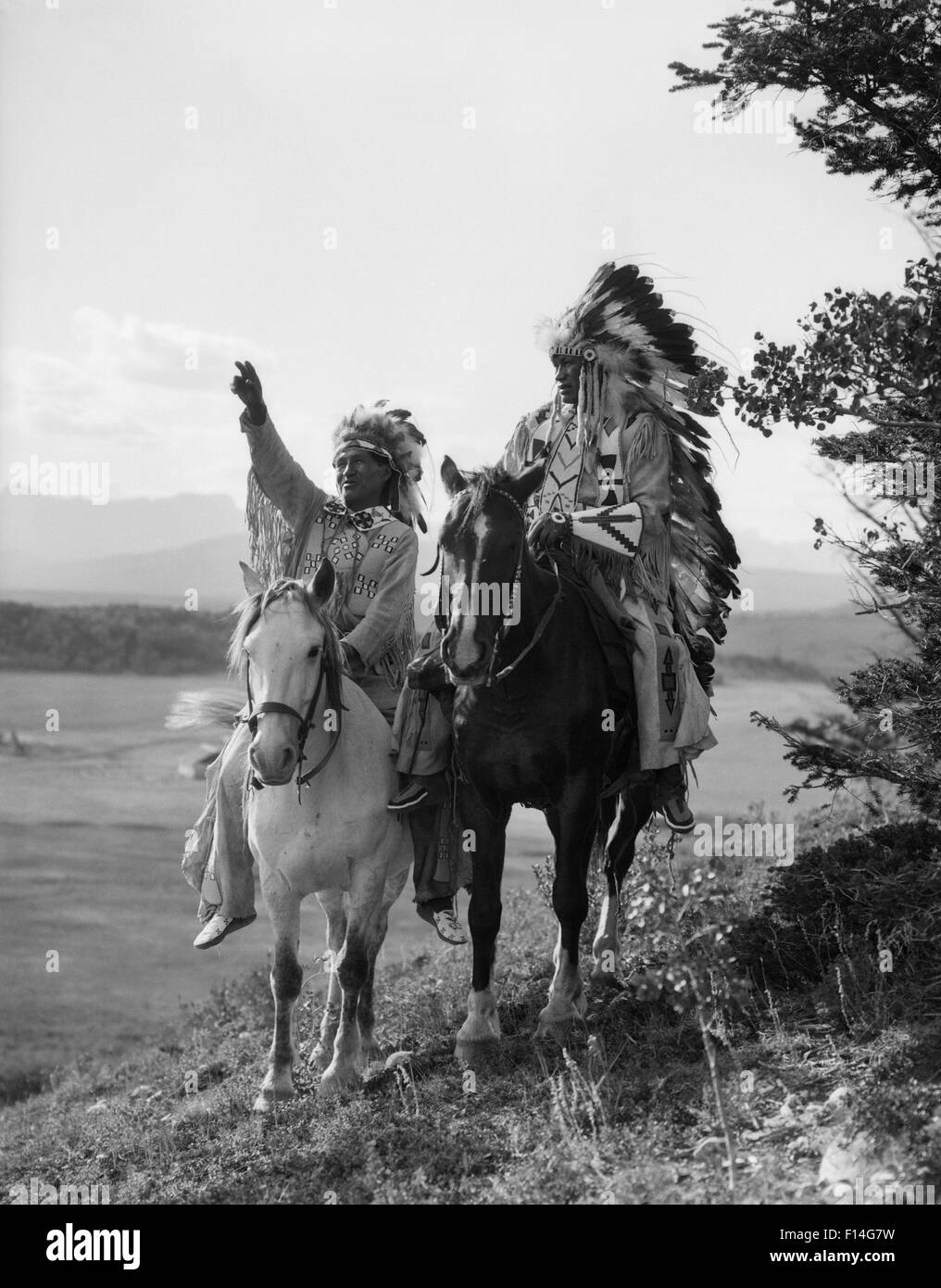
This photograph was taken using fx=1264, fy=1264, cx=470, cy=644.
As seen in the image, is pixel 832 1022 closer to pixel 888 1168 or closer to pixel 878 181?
pixel 888 1168

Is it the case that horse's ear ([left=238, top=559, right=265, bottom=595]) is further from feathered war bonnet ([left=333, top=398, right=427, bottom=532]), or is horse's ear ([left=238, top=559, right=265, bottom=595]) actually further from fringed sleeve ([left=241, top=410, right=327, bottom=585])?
feathered war bonnet ([left=333, top=398, right=427, bottom=532])

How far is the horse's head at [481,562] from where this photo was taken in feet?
17.1

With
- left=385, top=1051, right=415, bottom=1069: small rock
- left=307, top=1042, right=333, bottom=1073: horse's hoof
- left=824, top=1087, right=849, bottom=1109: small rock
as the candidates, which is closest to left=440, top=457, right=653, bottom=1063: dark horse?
left=385, top=1051, right=415, bottom=1069: small rock

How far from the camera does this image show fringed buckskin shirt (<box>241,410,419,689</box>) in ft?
21.0

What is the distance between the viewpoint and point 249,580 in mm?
5777

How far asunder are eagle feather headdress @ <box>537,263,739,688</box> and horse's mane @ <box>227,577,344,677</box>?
77.0 inches

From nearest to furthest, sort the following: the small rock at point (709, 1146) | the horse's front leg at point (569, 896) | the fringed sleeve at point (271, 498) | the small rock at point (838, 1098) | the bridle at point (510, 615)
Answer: the small rock at point (709, 1146) < the small rock at point (838, 1098) < the bridle at point (510, 615) < the horse's front leg at point (569, 896) < the fringed sleeve at point (271, 498)

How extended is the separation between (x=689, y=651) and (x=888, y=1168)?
10.8 feet

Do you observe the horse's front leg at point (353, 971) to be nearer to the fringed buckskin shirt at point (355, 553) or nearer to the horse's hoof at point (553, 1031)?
the horse's hoof at point (553, 1031)

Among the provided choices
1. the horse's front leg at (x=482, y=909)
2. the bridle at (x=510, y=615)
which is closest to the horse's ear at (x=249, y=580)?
the bridle at (x=510, y=615)

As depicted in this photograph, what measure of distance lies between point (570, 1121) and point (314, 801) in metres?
1.77

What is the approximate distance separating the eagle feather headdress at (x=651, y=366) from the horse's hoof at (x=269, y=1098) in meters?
3.15

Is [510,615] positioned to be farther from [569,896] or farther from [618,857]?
[618,857]

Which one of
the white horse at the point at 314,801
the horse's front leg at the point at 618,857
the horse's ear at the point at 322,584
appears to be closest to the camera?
the white horse at the point at 314,801
